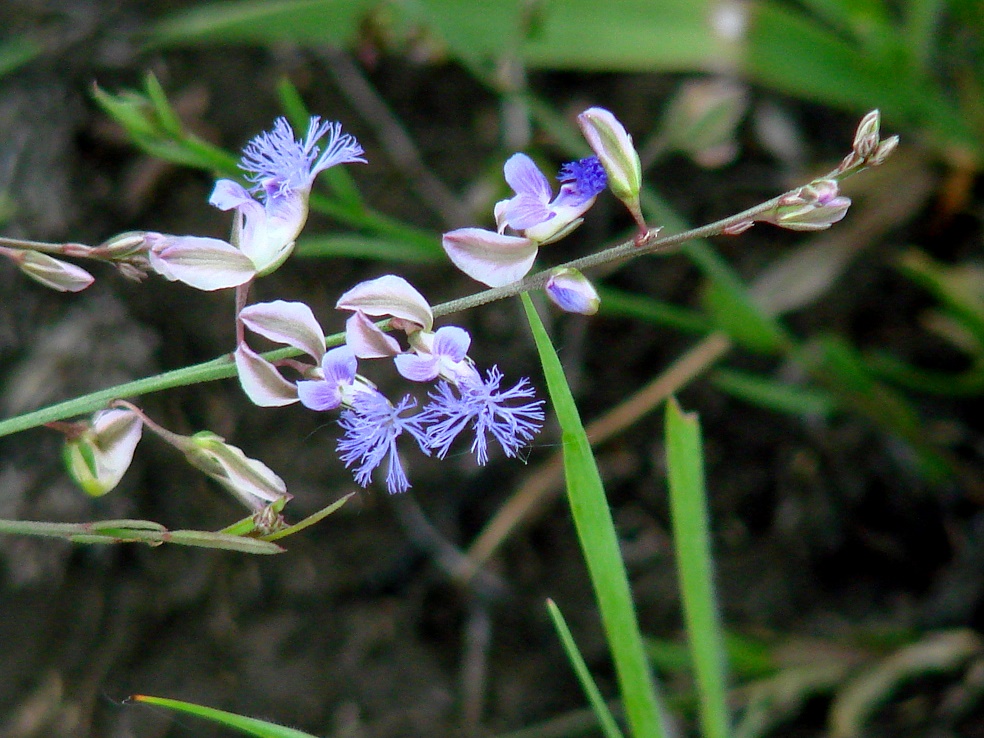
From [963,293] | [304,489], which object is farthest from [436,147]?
[963,293]

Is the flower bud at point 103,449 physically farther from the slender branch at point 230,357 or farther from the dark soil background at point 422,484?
the dark soil background at point 422,484

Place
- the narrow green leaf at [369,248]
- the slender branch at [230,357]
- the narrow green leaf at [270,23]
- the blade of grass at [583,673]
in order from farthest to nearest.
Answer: the narrow green leaf at [270,23] → the narrow green leaf at [369,248] → the blade of grass at [583,673] → the slender branch at [230,357]

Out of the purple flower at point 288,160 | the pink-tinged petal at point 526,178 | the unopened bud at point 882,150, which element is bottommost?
the pink-tinged petal at point 526,178

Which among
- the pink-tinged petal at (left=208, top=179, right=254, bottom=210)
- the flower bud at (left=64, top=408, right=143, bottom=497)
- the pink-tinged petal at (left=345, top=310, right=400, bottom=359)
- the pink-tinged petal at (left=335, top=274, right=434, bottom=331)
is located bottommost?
the flower bud at (left=64, top=408, right=143, bottom=497)

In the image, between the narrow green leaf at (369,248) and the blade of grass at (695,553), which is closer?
the blade of grass at (695,553)

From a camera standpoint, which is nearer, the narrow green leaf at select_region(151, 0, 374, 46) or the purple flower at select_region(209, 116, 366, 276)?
the purple flower at select_region(209, 116, 366, 276)

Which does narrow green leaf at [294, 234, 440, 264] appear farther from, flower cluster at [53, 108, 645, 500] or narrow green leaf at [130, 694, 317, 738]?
narrow green leaf at [130, 694, 317, 738]

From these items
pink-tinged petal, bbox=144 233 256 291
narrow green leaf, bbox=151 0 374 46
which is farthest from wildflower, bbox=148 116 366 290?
narrow green leaf, bbox=151 0 374 46

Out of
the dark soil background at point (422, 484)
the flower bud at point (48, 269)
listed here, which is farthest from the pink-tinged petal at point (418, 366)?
the dark soil background at point (422, 484)
